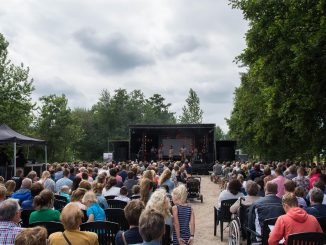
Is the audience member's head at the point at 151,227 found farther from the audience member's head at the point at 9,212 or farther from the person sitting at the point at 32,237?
the audience member's head at the point at 9,212

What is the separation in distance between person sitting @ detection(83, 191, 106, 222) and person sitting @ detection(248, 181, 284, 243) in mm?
2155

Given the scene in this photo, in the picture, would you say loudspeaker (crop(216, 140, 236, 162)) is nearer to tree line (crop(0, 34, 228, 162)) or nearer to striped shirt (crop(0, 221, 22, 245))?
A: tree line (crop(0, 34, 228, 162))

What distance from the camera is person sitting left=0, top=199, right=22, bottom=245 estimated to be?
12.6ft

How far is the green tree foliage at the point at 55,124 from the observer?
44219mm

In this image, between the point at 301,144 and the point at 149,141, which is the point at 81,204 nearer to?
the point at 301,144

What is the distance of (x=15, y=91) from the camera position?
97.0 feet

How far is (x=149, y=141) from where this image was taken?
98.4 feet

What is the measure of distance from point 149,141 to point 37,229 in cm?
2708

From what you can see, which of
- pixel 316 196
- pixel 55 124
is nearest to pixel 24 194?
pixel 316 196

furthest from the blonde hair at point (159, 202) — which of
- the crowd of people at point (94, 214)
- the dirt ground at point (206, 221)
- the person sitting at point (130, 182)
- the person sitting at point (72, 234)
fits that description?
the person sitting at point (130, 182)

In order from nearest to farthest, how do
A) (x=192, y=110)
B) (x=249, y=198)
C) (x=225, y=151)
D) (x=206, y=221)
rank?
(x=249, y=198) → (x=206, y=221) → (x=225, y=151) → (x=192, y=110)

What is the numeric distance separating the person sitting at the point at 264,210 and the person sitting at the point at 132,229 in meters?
2.48

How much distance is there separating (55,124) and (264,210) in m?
40.6

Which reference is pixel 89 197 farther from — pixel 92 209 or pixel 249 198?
pixel 249 198
